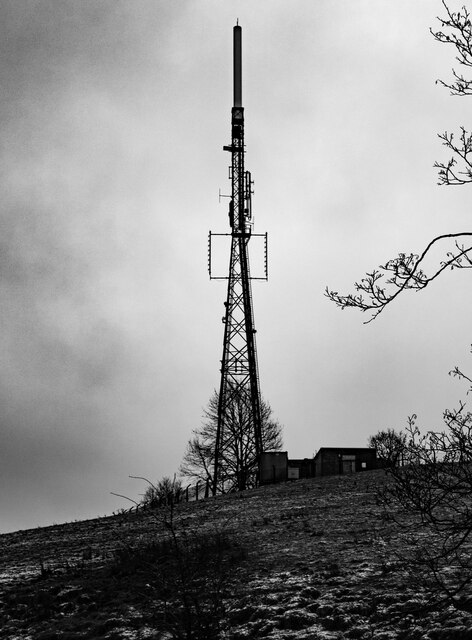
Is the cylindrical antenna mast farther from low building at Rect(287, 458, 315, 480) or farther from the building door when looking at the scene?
low building at Rect(287, 458, 315, 480)

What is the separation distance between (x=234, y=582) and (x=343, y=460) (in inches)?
1245

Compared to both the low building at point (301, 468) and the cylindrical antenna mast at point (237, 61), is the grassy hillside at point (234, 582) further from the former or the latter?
the cylindrical antenna mast at point (237, 61)

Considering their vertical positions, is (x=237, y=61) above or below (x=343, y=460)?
above

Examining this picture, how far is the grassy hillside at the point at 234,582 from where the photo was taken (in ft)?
43.4

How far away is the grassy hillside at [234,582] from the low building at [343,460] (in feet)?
60.9

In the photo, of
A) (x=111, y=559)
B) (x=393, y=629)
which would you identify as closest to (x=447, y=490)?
(x=393, y=629)

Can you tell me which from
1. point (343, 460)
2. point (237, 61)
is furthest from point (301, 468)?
point (237, 61)

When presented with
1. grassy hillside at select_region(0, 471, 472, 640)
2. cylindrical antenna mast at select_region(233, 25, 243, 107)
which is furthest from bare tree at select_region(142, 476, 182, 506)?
cylindrical antenna mast at select_region(233, 25, 243, 107)

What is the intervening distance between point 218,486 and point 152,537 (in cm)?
2314

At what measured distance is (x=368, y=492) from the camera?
30328 mm

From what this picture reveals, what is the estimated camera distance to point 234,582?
17375 mm

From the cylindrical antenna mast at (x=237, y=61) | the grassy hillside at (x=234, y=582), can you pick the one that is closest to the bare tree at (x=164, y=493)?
the grassy hillside at (x=234, y=582)

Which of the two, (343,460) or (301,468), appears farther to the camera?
(301,468)

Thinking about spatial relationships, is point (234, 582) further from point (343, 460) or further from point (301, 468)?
point (301, 468)
